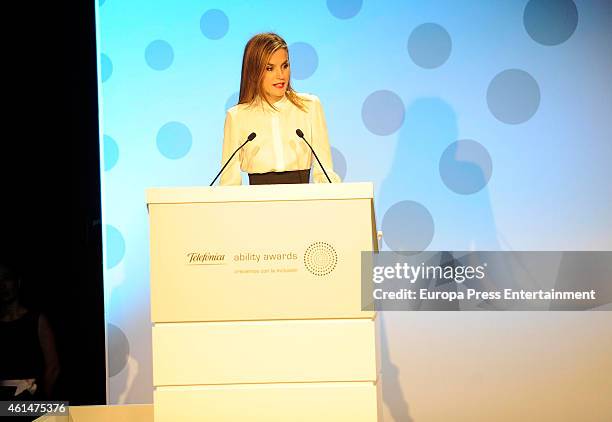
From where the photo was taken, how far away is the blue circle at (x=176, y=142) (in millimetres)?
3951

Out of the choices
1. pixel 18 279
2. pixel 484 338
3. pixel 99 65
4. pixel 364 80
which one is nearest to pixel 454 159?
pixel 364 80

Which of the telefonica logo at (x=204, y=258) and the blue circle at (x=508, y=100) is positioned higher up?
the blue circle at (x=508, y=100)

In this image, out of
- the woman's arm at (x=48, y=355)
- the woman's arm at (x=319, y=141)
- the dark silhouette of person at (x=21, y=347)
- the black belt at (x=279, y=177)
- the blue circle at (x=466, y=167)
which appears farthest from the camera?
the blue circle at (x=466, y=167)

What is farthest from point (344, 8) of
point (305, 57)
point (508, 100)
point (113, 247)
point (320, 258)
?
point (320, 258)

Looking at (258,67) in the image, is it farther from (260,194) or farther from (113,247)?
(113,247)

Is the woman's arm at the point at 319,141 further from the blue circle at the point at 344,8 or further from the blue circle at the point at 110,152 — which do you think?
the blue circle at the point at 110,152

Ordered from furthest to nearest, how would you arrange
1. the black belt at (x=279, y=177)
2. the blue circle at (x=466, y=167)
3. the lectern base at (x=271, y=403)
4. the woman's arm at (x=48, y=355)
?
the blue circle at (x=466, y=167) < the woman's arm at (x=48, y=355) < the black belt at (x=279, y=177) < the lectern base at (x=271, y=403)

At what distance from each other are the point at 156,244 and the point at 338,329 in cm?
49

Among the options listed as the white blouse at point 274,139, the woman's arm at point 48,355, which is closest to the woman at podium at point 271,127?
the white blouse at point 274,139

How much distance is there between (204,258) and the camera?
193cm

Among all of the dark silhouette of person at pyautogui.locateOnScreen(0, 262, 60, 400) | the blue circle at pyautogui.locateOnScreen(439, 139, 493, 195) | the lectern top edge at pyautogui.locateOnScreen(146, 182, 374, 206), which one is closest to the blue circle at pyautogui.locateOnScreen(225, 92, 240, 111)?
the blue circle at pyautogui.locateOnScreen(439, 139, 493, 195)

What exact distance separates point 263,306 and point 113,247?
2208 mm

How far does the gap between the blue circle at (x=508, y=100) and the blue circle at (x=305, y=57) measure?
0.87 m

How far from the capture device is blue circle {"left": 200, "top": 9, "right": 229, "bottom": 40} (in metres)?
3.96
